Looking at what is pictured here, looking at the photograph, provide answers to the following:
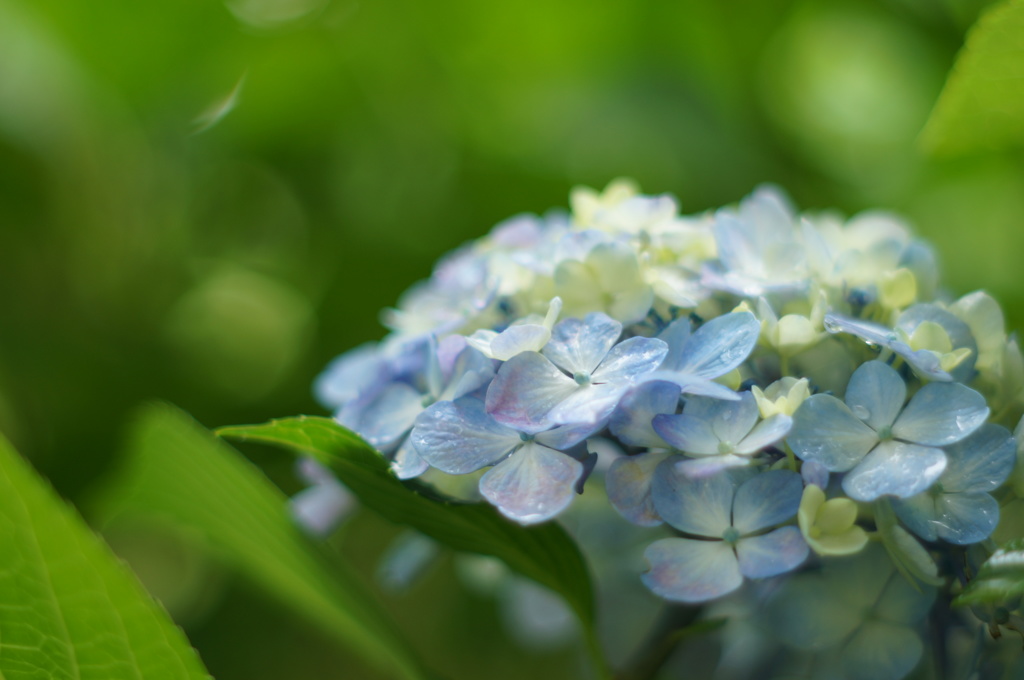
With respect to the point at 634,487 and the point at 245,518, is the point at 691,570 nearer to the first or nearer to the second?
the point at 634,487

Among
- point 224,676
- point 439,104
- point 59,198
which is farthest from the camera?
point 439,104

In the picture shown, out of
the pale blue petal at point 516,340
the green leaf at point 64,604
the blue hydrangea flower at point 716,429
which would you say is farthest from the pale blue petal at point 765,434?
the green leaf at point 64,604

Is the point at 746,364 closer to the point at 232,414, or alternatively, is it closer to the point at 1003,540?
the point at 1003,540

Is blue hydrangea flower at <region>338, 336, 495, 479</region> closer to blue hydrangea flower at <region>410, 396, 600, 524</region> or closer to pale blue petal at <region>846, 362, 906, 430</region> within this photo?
blue hydrangea flower at <region>410, 396, 600, 524</region>

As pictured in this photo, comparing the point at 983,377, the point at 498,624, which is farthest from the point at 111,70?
the point at 983,377

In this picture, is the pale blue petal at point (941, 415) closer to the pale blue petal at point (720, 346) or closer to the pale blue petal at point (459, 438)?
the pale blue petal at point (720, 346)

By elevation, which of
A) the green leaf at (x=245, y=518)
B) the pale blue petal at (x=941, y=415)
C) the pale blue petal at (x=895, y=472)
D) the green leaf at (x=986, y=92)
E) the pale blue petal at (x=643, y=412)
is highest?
the green leaf at (x=986, y=92)
